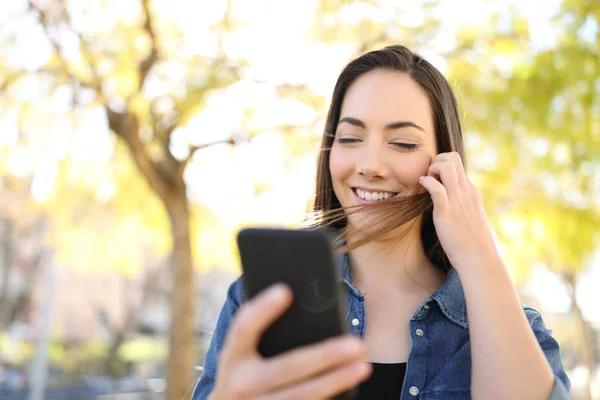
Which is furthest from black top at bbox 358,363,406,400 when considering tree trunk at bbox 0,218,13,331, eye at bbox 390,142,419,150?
tree trunk at bbox 0,218,13,331

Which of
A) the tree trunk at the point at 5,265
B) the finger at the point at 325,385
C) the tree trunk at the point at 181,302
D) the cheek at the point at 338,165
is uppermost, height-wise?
the tree trunk at the point at 5,265

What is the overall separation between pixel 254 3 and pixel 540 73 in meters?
2.69

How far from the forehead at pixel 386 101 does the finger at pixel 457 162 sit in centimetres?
11

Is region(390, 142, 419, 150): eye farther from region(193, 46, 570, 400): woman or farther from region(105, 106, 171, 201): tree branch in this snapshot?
region(105, 106, 171, 201): tree branch

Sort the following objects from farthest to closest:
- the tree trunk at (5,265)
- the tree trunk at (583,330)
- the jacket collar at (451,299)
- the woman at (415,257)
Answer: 1. the tree trunk at (5,265)
2. the tree trunk at (583,330)
3. the jacket collar at (451,299)
4. the woman at (415,257)

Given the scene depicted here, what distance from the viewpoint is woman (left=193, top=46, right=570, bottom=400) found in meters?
1.36

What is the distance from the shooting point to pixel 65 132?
6.87m

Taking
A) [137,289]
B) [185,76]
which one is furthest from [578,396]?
[137,289]

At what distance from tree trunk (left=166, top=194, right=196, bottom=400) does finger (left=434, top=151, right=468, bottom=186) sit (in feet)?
17.9

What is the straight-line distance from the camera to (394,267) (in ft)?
5.75

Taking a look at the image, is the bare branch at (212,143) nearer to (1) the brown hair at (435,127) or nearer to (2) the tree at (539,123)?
(2) the tree at (539,123)

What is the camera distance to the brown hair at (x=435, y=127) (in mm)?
1687

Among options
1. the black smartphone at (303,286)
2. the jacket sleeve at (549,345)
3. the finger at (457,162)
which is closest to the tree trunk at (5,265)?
the finger at (457,162)

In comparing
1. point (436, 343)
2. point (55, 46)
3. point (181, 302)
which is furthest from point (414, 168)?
point (181, 302)
